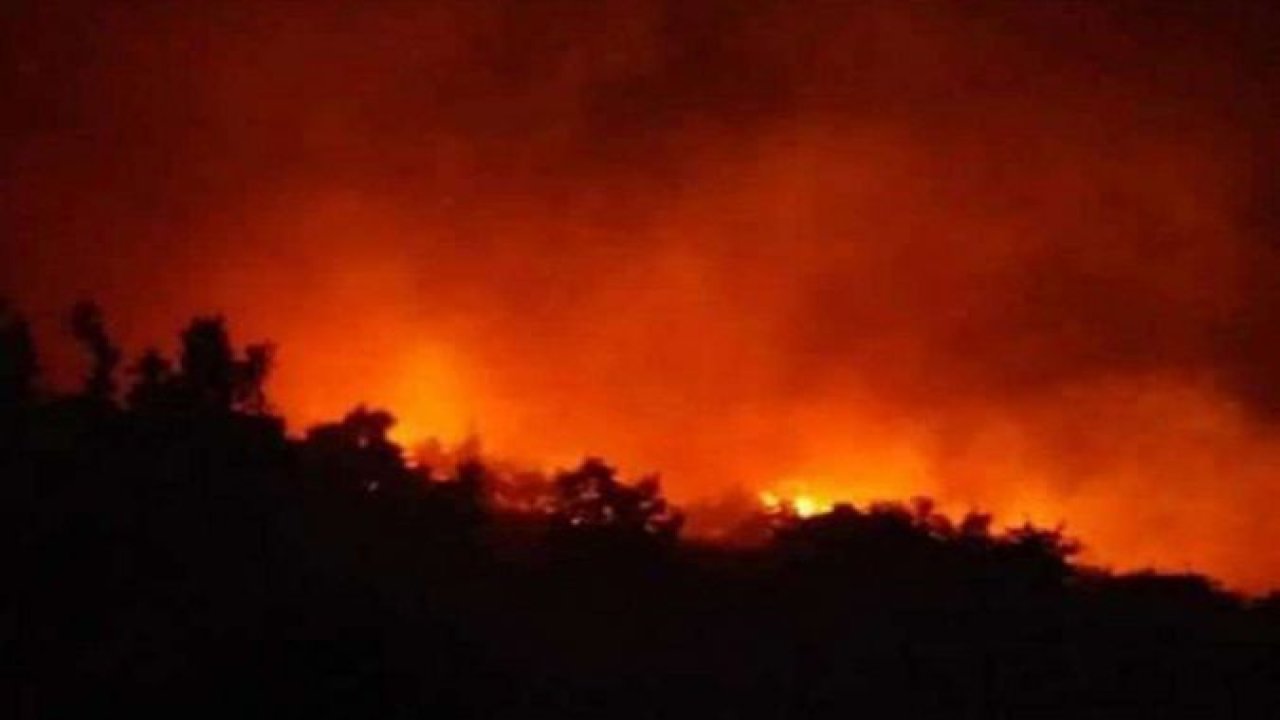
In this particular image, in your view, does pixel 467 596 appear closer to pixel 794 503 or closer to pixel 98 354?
pixel 98 354

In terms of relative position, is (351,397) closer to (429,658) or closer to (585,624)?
(585,624)

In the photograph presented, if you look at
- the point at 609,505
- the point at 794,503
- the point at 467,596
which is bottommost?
the point at 467,596

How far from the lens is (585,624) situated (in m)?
29.4

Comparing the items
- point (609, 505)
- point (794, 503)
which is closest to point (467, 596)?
point (609, 505)

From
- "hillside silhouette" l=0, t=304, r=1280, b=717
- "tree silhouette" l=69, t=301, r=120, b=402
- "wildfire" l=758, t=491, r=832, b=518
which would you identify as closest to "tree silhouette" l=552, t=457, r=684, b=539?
"hillside silhouette" l=0, t=304, r=1280, b=717

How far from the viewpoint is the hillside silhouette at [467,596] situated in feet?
75.7

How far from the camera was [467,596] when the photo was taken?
28.0 meters

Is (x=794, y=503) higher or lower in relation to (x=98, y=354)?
higher

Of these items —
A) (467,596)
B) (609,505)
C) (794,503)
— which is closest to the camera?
(467,596)

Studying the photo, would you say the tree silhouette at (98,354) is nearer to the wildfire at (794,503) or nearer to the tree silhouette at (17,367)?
the tree silhouette at (17,367)

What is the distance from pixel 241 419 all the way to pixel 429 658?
558 centimetres

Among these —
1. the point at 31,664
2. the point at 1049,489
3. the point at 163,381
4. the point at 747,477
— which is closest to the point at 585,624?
the point at 163,381

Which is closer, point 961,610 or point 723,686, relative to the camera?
point 723,686

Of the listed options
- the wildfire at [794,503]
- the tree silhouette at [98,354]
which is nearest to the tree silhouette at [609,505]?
the tree silhouette at [98,354]
